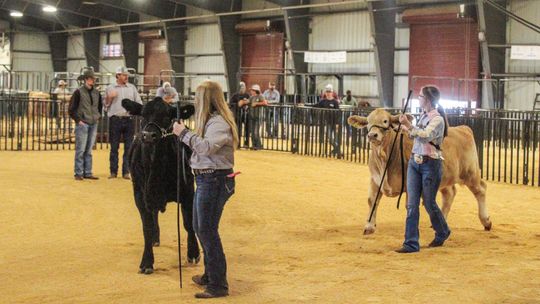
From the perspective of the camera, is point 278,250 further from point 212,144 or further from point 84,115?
point 84,115

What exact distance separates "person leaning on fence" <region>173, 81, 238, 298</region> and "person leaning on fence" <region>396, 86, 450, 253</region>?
2533 mm

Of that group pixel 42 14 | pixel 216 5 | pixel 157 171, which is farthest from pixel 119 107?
pixel 42 14

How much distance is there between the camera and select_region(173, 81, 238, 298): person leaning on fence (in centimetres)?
640

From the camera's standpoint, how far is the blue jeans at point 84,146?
14.3 meters

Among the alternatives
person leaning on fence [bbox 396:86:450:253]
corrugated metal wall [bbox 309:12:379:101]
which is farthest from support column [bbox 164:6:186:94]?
person leaning on fence [bbox 396:86:450:253]

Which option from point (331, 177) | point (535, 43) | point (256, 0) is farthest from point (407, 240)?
point (256, 0)

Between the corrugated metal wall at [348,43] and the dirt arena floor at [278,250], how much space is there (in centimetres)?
1987

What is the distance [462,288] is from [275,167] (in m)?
11.2

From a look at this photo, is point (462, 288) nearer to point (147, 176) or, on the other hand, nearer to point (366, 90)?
point (147, 176)

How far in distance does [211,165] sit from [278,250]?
8.06 ft

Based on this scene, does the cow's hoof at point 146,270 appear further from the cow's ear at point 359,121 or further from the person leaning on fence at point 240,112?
the person leaning on fence at point 240,112

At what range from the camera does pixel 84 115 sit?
14195mm

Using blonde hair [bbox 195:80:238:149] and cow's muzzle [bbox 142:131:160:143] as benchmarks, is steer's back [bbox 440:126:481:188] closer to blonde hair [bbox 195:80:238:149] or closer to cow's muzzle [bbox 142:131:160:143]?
cow's muzzle [bbox 142:131:160:143]

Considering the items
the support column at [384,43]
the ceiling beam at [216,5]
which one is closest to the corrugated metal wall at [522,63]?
the support column at [384,43]
